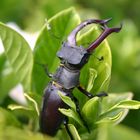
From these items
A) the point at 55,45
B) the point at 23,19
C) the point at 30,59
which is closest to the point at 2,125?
the point at 30,59

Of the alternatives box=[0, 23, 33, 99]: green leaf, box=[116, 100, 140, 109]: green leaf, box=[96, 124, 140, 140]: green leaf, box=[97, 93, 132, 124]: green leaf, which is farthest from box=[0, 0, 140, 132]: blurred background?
box=[96, 124, 140, 140]: green leaf

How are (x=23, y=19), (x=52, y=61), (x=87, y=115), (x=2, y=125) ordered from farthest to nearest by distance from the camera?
(x=23, y=19), (x=52, y=61), (x=87, y=115), (x=2, y=125)

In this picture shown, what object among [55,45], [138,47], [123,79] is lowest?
[123,79]

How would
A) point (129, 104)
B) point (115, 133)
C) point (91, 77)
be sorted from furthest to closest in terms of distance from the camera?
point (91, 77)
point (129, 104)
point (115, 133)

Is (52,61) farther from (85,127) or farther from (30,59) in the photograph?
(85,127)

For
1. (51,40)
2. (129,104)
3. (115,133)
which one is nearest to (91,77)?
(129,104)

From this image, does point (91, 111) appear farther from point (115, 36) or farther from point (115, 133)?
point (115, 36)
